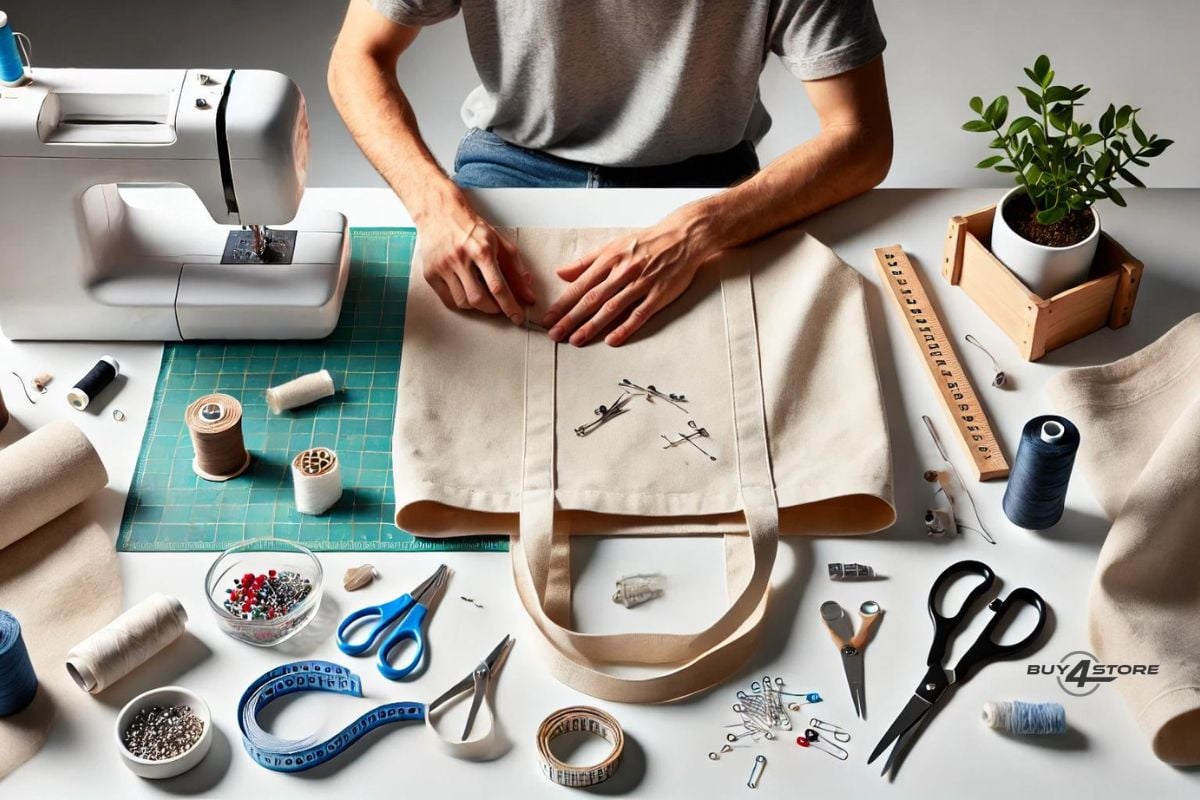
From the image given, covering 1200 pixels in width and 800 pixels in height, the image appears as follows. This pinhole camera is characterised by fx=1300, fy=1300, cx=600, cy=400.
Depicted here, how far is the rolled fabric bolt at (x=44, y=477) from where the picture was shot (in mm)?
1745

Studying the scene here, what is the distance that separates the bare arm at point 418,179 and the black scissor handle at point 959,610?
77cm

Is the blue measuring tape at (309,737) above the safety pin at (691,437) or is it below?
below

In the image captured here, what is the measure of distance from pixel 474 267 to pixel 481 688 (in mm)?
750

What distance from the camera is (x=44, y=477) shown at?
5.81 feet

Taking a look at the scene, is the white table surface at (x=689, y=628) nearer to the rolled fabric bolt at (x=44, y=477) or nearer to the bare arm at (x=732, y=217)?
the rolled fabric bolt at (x=44, y=477)

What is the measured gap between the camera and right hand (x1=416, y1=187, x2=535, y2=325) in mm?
2078

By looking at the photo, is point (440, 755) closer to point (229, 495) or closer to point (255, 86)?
point (229, 495)

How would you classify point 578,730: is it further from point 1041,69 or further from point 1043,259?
point 1041,69

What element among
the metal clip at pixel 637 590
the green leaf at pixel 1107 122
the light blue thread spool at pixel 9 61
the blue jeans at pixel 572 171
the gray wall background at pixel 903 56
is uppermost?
the light blue thread spool at pixel 9 61

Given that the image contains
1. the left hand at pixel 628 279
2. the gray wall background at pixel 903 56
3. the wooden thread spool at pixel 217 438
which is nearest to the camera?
the wooden thread spool at pixel 217 438

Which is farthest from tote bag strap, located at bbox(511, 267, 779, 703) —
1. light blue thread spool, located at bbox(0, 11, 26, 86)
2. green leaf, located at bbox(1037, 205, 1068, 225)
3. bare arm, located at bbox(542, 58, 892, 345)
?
light blue thread spool, located at bbox(0, 11, 26, 86)

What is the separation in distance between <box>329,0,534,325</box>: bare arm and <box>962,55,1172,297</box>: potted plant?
0.77 meters

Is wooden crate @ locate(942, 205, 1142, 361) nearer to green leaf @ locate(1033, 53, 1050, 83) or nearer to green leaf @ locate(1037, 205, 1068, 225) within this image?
green leaf @ locate(1037, 205, 1068, 225)

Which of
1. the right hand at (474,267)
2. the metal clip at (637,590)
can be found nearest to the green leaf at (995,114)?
the right hand at (474,267)
